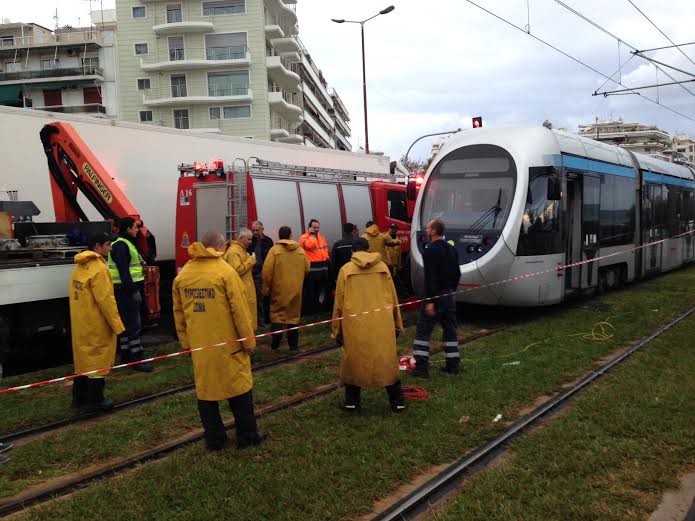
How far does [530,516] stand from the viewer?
4.04 meters

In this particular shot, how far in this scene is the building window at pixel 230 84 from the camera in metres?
51.1

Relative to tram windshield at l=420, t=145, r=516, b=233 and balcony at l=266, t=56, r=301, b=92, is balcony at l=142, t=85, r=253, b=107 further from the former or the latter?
tram windshield at l=420, t=145, r=516, b=233

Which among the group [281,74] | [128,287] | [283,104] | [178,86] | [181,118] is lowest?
[128,287]

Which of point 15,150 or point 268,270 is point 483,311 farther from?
point 15,150

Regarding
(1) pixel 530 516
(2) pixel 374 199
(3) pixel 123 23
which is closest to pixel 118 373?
(1) pixel 530 516

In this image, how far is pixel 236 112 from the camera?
2019 inches

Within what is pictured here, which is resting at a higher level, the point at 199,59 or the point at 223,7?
the point at 223,7

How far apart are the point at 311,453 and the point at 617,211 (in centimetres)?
1069

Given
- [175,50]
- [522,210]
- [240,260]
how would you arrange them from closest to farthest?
[240,260] → [522,210] → [175,50]

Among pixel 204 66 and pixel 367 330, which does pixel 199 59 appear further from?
pixel 367 330

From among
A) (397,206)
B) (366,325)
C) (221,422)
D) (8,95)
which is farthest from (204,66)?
(221,422)

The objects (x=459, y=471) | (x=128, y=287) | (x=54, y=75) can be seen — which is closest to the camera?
(x=459, y=471)

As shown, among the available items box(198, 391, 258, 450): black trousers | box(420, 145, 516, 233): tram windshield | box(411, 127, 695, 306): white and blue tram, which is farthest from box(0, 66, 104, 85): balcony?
box(198, 391, 258, 450): black trousers

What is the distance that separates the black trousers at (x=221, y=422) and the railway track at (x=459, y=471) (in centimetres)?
160
